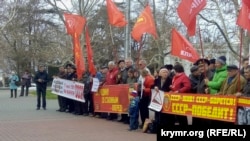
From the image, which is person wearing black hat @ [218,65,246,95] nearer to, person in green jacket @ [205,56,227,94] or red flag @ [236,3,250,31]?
person in green jacket @ [205,56,227,94]

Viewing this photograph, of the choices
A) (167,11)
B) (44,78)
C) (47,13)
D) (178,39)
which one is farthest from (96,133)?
(47,13)

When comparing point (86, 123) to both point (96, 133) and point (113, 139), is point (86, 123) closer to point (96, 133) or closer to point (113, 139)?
point (96, 133)

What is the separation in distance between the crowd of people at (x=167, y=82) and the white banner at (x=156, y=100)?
13 cm

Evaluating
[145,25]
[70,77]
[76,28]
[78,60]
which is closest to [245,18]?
[145,25]

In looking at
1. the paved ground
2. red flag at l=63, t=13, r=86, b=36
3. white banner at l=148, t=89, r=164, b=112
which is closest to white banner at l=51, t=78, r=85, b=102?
the paved ground

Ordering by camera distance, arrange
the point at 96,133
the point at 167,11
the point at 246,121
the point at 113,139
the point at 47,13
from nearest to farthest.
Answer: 1. the point at 246,121
2. the point at 113,139
3. the point at 96,133
4. the point at 167,11
5. the point at 47,13

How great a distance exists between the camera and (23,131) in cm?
1262

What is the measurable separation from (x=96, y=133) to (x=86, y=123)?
2.29 meters

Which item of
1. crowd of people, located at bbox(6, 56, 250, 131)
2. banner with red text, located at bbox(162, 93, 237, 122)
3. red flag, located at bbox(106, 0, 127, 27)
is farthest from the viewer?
red flag, located at bbox(106, 0, 127, 27)

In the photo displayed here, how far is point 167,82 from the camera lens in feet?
38.8

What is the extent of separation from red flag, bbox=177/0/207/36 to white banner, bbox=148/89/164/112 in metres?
1.72

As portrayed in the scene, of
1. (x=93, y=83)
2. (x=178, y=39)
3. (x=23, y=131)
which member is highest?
(x=178, y=39)

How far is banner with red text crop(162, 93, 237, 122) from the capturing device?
9.52 meters

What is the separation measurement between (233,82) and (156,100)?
274cm
